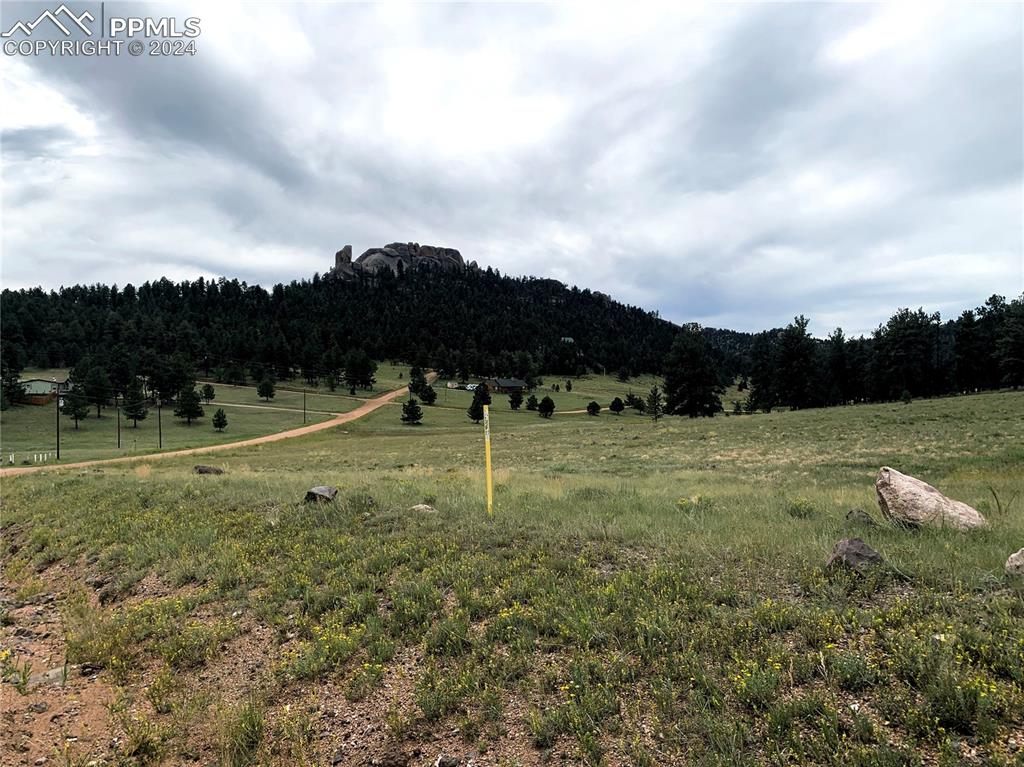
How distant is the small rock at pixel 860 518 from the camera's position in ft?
27.2

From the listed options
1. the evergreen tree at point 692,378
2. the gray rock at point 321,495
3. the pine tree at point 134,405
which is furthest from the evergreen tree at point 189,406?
the gray rock at point 321,495

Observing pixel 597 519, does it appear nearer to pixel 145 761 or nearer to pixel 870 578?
pixel 870 578

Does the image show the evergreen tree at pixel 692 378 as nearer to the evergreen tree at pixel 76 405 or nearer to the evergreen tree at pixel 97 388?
the evergreen tree at pixel 76 405

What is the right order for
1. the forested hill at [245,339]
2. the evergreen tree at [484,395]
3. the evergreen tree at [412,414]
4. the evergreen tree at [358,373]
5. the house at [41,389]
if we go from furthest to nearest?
the forested hill at [245,339]
the evergreen tree at [358,373]
the house at [41,389]
the evergreen tree at [412,414]
the evergreen tree at [484,395]

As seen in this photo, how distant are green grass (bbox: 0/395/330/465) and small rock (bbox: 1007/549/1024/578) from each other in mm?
61325

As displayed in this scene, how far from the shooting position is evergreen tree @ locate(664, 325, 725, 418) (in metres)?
72.5

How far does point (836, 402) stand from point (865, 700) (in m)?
100

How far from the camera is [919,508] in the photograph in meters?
7.99

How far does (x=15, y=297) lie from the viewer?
160875 millimetres

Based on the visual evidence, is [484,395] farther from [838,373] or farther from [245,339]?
[245,339]

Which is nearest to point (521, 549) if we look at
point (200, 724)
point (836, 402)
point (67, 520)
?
point (200, 724)

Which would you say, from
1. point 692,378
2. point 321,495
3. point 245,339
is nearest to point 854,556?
point 321,495

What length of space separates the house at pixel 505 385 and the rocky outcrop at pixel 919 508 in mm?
128034

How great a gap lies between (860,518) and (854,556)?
2958 mm
